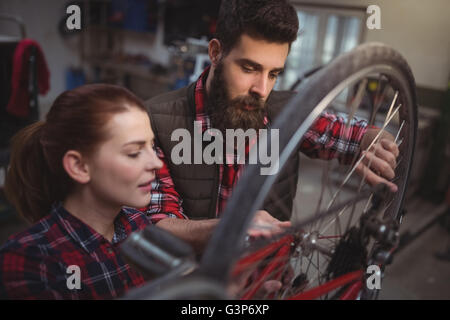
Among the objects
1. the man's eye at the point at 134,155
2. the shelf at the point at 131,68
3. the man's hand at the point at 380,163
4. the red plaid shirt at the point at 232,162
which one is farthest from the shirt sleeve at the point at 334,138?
the shelf at the point at 131,68

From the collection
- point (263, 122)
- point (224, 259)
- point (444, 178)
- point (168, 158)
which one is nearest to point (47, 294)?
point (224, 259)

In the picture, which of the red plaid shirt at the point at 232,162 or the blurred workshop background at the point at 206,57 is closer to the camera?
the red plaid shirt at the point at 232,162

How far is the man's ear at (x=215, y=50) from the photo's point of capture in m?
1.02

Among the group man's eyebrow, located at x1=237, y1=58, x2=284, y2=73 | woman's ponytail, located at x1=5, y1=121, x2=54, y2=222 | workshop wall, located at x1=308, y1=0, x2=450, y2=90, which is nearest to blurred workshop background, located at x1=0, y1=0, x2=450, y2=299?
workshop wall, located at x1=308, y1=0, x2=450, y2=90

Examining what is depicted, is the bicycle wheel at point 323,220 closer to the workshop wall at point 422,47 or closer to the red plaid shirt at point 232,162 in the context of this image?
the red plaid shirt at point 232,162

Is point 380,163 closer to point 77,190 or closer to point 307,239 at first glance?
point 307,239

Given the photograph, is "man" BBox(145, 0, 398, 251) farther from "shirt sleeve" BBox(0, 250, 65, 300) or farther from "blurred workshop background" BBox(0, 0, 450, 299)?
"blurred workshop background" BBox(0, 0, 450, 299)

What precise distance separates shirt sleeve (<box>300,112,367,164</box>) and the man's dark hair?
0.28 meters

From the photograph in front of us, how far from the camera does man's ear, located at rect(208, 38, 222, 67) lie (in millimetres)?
1018

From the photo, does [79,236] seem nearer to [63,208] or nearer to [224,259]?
[63,208]

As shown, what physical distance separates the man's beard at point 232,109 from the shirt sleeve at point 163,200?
0.18 meters

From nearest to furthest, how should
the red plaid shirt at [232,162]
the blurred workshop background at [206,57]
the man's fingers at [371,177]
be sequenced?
1. the man's fingers at [371,177]
2. the red plaid shirt at [232,162]
3. the blurred workshop background at [206,57]
